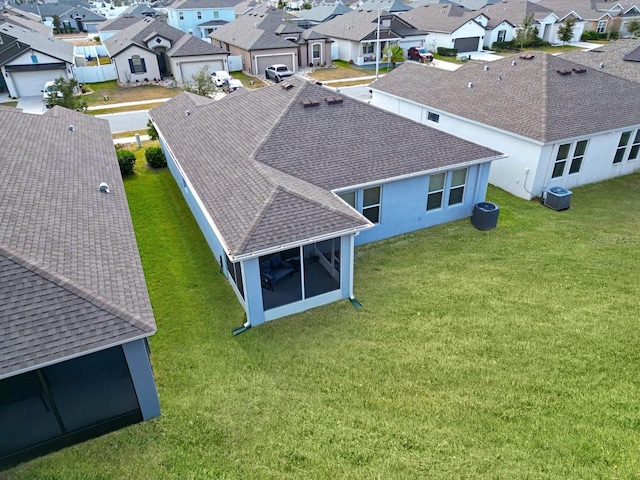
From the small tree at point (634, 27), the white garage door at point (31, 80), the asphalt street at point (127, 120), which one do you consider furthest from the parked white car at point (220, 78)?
the small tree at point (634, 27)

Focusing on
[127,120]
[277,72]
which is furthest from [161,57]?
[127,120]

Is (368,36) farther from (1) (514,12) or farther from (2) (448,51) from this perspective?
(1) (514,12)

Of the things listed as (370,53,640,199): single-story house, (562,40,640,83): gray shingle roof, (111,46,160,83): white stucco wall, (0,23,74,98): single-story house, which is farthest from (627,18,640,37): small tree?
(0,23,74,98): single-story house

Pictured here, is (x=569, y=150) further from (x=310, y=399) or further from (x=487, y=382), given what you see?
(x=310, y=399)

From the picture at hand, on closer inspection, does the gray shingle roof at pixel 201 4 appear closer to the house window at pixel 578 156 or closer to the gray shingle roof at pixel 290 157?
the gray shingle roof at pixel 290 157

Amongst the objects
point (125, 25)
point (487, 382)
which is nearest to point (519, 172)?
point (487, 382)

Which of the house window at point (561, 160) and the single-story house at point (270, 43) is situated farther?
the single-story house at point (270, 43)

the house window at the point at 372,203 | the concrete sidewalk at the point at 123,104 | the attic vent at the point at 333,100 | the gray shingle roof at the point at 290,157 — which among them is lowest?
the concrete sidewalk at the point at 123,104
